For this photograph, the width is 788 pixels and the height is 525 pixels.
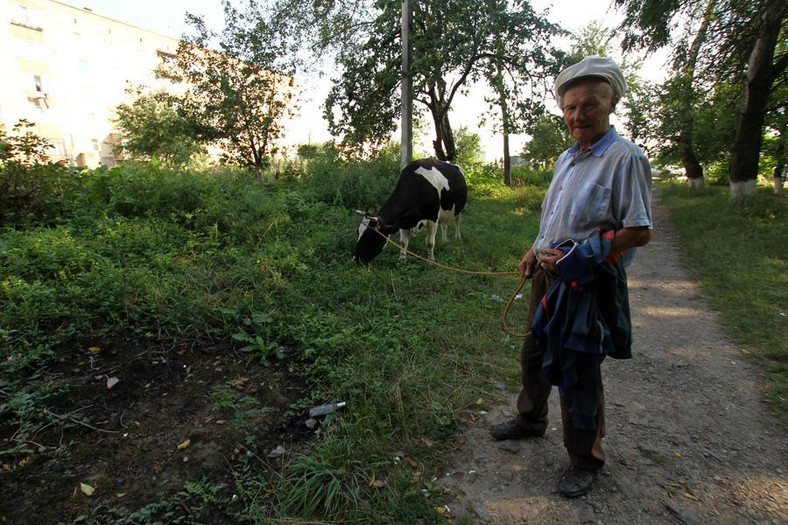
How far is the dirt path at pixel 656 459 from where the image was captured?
205cm

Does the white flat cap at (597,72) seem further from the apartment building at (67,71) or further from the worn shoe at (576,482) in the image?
the apartment building at (67,71)

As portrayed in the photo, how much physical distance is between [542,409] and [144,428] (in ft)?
8.63

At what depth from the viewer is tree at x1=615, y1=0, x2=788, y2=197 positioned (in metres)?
8.03

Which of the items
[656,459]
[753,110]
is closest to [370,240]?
[656,459]

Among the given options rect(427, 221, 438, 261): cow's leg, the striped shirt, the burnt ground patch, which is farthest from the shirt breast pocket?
rect(427, 221, 438, 261): cow's leg

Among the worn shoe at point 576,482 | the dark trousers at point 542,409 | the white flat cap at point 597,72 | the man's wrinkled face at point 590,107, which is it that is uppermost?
the white flat cap at point 597,72

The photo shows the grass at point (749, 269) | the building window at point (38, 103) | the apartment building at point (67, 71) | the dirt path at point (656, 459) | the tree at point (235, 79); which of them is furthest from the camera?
the building window at point (38, 103)

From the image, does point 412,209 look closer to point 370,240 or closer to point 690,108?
point 370,240

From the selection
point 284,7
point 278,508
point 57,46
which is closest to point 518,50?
point 284,7

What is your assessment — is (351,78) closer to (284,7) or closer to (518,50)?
(284,7)

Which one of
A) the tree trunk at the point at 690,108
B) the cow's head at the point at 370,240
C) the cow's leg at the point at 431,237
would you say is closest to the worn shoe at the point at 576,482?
the cow's head at the point at 370,240

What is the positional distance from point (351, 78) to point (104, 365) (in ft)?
33.6

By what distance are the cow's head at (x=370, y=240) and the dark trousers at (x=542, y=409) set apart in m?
3.49

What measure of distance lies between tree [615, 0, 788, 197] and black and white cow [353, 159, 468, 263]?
6061mm
